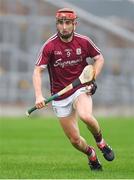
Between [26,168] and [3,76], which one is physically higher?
[26,168]

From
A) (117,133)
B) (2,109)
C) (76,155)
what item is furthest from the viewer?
(2,109)

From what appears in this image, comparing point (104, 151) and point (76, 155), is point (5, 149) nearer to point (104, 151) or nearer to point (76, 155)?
point (76, 155)

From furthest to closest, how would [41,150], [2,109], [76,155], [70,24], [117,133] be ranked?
1. [2,109]
2. [117,133]
3. [41,150]
4. [76,155]
5. [70,24]

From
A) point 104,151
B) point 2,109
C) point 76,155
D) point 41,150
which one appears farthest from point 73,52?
→ point 2,109

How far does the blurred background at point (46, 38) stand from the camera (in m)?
36.9

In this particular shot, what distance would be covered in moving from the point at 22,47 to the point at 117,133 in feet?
46.5

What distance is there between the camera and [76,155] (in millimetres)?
16922

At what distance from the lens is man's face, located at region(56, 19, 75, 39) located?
13.1 metres

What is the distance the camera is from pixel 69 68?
43.7 ft

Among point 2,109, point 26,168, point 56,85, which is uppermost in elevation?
point 56,85

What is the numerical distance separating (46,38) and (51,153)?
20.5 m

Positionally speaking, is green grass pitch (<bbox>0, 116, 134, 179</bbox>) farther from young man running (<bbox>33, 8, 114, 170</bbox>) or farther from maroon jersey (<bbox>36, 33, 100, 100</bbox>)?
maroon jersey (<bbox>36, 33, 100, 100</bbox>)

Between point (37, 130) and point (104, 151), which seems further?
point (37, 130)

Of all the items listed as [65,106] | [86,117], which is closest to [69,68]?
[65,106]
